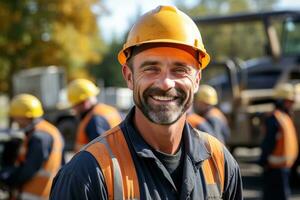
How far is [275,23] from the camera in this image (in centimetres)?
1517

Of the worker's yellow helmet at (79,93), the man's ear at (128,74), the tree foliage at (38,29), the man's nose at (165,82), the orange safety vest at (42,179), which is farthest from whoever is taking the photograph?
the tree foliage at (38,29)

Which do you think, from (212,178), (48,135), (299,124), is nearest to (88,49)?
(299,124)

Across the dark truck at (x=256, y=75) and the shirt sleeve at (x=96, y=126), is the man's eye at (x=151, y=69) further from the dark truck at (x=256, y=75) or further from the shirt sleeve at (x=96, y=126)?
the dark truck at (x=256, y=75)

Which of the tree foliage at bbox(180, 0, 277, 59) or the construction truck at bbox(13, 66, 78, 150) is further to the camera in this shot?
the tree foliage at bbox(180, 0, 277, 59)

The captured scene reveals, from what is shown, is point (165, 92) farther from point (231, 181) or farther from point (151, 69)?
point (231, 181)

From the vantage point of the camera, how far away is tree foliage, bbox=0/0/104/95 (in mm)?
21328

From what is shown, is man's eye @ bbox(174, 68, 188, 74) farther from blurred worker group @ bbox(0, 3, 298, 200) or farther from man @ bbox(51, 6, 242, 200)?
blurred worker group @ bbox(0, 3, 298, 200)

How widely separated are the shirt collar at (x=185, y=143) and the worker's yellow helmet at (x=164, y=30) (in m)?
0.26

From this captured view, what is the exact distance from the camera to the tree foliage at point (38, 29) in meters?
21.3

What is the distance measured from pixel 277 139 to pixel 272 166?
0.36m

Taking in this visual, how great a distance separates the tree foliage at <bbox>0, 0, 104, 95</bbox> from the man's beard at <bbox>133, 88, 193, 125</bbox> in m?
19.2


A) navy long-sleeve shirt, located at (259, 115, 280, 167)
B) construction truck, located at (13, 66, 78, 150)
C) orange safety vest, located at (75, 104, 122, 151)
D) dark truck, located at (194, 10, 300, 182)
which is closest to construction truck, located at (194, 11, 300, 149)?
dark truck, located at (194, 10, 300, 182)

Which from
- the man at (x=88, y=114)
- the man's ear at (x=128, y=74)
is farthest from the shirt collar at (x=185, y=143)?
the man at (x=88, y=114)

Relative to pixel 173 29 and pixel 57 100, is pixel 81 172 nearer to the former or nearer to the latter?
pixel 173 29
